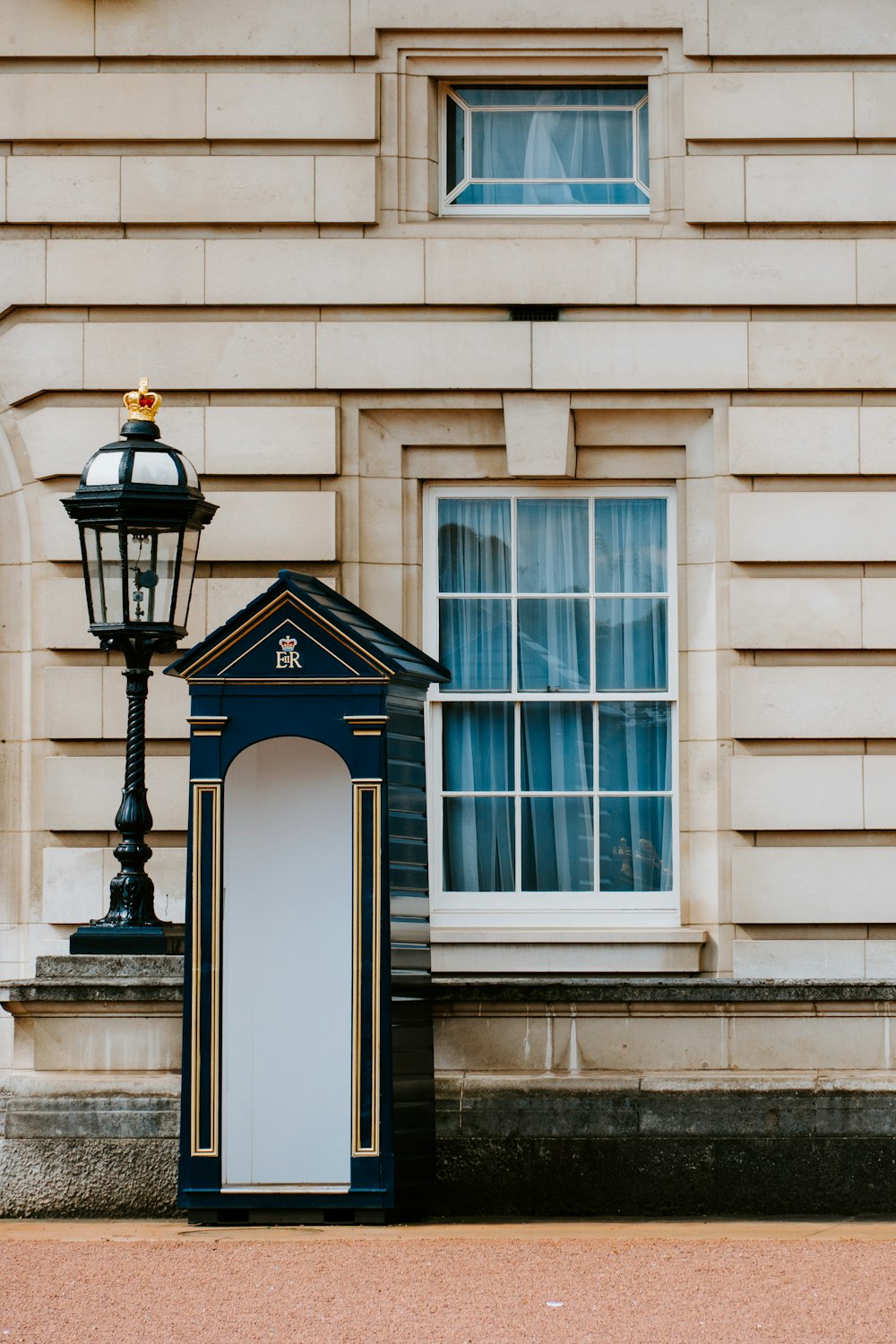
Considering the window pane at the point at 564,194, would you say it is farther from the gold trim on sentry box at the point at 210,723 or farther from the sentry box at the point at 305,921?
the gold trim on sentry box at the point at 210,723

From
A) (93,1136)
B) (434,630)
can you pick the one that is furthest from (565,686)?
(93,1136)

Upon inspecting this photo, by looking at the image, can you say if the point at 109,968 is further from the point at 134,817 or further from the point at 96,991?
the point at 134,817

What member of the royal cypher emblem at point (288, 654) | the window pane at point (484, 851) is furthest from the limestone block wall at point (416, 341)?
the royal cypher emblem at point (288, 654)

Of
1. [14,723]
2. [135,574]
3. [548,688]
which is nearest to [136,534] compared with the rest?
[135,574]

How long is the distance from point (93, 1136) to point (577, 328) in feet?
12.6

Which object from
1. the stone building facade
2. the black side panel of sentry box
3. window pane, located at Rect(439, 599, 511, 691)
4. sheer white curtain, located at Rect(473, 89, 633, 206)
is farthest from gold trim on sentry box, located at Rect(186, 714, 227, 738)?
sheer white curtain, located at Rect(473, 89, 633, 206)

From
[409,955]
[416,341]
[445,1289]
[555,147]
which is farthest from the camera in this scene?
[555,147]

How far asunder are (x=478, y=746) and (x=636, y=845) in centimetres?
81

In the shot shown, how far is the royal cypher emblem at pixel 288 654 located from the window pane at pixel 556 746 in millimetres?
1794

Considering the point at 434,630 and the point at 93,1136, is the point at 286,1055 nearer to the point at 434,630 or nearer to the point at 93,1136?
the point at 93,1136

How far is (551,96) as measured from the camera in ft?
27.3

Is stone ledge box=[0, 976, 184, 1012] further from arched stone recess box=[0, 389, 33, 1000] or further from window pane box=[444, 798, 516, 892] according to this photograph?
window pane box=[444, 798, 516, 892]

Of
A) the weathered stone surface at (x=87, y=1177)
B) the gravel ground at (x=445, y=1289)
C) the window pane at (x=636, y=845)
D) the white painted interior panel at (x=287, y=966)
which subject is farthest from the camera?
the window pane at (x=636, y=845)

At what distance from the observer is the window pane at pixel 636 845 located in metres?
8.15
